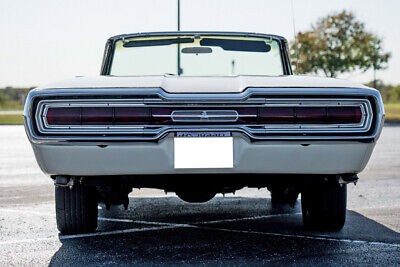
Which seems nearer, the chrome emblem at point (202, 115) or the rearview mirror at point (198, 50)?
the chrome emblem at point (202, 115)

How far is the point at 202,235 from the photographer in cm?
475

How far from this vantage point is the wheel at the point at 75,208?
4.47 metres

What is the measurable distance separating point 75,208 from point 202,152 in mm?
1341

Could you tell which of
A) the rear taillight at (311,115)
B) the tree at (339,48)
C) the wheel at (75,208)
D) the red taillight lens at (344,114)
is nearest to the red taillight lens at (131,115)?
the rear taillight at (311,115)

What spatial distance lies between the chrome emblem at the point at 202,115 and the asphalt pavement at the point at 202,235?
92cm

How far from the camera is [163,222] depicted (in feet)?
17.5

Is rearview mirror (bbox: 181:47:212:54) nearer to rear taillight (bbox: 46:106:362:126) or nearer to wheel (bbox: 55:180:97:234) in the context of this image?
wheel (bbox: 55:180:97:234)

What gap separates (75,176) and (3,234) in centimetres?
128

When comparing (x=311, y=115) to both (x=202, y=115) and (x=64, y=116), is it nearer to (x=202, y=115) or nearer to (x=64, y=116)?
(x=202, y=115)

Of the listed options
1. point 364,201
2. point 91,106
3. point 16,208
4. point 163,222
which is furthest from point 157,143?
point 364,201

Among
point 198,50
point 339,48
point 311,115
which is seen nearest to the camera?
point 311,115

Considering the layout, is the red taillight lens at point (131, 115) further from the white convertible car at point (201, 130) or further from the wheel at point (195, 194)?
the wheel at point (195, 194)

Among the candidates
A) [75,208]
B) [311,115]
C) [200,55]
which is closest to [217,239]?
[75,208]

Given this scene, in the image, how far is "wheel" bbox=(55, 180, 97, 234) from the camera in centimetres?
447
